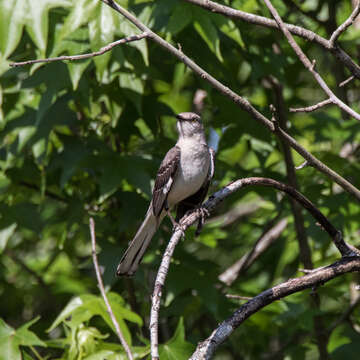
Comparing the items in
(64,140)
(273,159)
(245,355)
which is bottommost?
(245,355)

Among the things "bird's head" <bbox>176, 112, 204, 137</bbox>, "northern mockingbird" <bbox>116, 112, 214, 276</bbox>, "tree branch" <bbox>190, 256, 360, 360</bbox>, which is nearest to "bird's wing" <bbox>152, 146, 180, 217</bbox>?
"northern mockingbird" <bbox>116, 112, 214, 276</bbox>

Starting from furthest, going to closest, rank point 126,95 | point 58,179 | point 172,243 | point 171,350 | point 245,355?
point 245,355 < point 58,179 < point 126,95 < point 171,350 < point 172,243

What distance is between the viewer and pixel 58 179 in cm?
519

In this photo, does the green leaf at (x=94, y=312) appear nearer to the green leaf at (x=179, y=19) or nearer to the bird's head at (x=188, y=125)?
the bird's head at (x=188, y=125)

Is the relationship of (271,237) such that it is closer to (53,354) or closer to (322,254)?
(322,254)

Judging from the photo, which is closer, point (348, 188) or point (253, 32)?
point (348, 188)

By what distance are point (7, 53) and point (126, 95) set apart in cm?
113

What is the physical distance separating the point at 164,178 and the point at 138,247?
63 cm

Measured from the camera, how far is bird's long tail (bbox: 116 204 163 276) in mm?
4160

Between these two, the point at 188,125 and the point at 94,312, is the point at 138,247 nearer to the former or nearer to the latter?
the point at 94,312

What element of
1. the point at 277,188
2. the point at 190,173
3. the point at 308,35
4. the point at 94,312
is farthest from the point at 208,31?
the point at 94,312

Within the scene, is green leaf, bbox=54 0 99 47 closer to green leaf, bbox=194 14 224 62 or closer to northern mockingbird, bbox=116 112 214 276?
green leaf, bbox=194 14 224 62

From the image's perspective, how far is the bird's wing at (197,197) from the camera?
187 inches

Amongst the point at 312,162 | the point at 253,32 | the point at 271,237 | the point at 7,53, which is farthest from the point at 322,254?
the point at 7,53
